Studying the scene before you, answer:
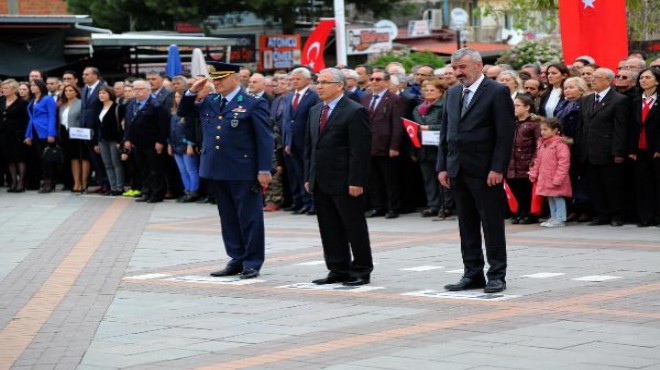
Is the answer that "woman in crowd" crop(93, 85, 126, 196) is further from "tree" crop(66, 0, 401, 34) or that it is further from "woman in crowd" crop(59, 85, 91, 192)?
"tree" crop(66, 0, 401, 34)

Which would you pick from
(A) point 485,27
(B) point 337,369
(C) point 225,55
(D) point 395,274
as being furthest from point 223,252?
(A) point 485,27

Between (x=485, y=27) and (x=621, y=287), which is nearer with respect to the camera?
(x=621, y=287)

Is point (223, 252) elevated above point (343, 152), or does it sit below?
below

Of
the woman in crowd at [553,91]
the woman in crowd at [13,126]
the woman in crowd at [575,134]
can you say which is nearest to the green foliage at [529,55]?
the woman in crowd at [13,126]

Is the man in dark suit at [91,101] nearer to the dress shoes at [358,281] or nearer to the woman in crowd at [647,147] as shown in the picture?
the woman in crowd at [647,147]

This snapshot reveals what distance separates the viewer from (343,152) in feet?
40.8

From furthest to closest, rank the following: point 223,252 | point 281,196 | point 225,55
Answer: point 225,55, point 281,196, point 223,252

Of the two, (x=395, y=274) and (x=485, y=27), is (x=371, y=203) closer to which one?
(x=395, y=274)

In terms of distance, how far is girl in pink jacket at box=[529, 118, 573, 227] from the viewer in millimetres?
17062

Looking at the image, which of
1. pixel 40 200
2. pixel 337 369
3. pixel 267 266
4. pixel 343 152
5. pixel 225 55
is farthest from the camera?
pixel 225 55

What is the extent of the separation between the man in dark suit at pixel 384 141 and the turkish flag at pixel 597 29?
2463 millimetres

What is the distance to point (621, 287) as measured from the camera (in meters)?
11.6

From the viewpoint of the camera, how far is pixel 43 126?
2458cm

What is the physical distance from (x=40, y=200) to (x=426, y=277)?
12258mm
